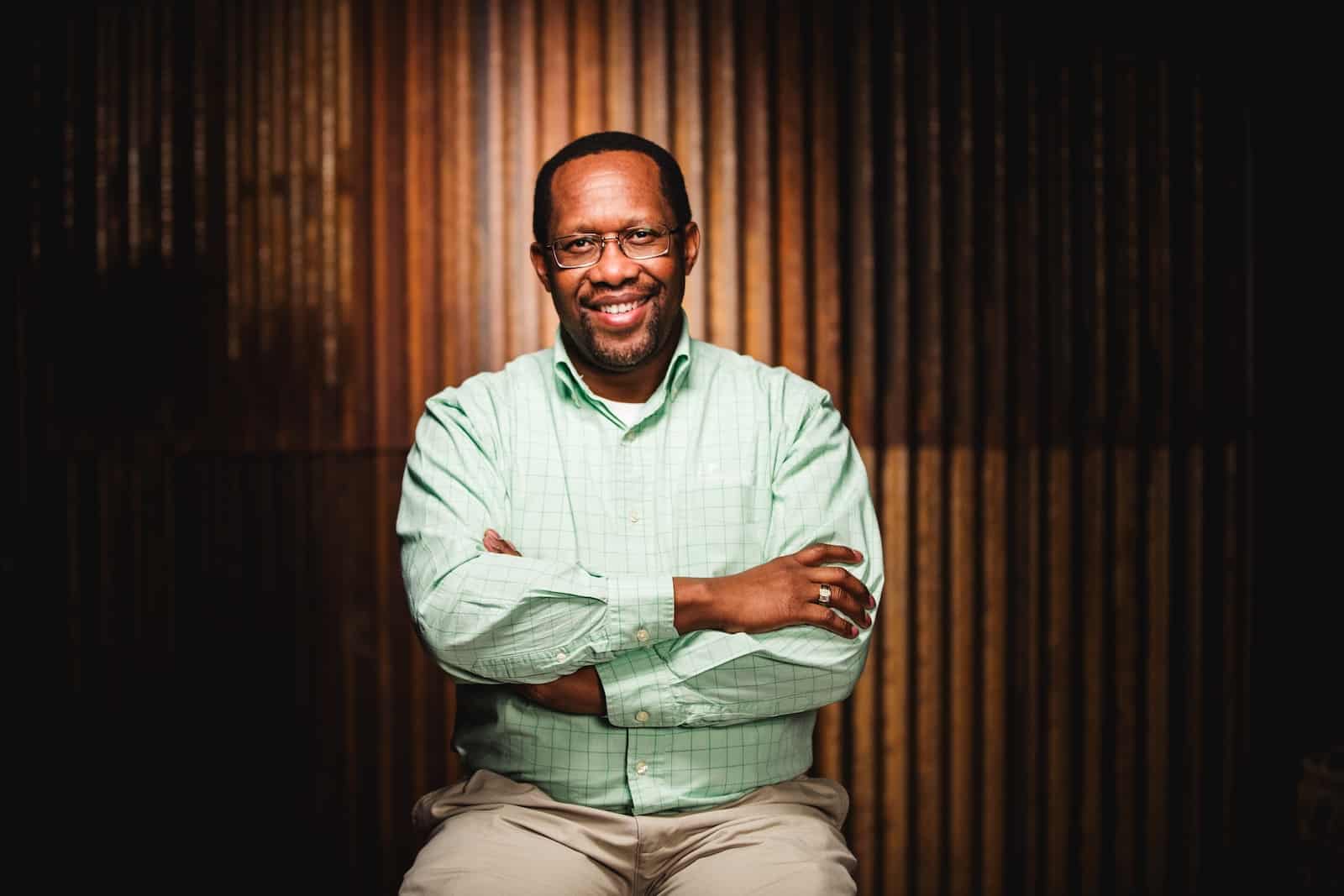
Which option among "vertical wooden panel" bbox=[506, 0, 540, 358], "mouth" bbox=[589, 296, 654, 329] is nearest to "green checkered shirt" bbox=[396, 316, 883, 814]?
"mouth" bbox=[589, 296, 654, 329]

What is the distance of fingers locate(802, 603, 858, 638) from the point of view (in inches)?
66.7

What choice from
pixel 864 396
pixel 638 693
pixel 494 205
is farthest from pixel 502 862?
pixel 494 205

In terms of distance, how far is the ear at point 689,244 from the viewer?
6.62 feet

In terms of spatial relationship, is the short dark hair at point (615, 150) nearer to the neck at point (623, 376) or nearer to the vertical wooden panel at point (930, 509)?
the neck at point (623, 376)

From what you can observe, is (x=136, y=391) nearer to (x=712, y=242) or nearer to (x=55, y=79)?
(x=55, y=79)

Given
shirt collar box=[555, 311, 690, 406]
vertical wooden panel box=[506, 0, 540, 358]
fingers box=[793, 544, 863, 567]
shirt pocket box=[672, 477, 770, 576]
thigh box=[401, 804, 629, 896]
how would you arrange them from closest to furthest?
1. thigh box=[401, 804, 629, 896]
2. fingers box=[793, 544, 863, 567]
3. shirt pocket box=[672, 477, 770, 576]
4. shirt collar box=[555, 311, 690, 406]
5. vertical wooden panel box=[506, 0, 540, 358]

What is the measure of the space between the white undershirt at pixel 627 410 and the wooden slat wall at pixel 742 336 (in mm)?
839

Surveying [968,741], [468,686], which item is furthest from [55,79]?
[968,741]

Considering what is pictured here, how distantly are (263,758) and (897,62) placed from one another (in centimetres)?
273

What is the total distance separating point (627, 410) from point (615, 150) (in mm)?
520

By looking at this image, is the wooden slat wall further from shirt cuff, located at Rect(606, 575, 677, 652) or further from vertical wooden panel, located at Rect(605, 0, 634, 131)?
shirt cuff, located at Rect(606, 575, 677, 652)

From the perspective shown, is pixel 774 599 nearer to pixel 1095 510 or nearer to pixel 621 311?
pixel 621 311

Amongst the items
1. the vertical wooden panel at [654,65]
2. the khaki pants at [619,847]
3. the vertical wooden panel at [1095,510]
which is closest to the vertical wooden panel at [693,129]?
the vertical wooden panel at [654,65]

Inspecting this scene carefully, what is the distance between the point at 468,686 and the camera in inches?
73.9
